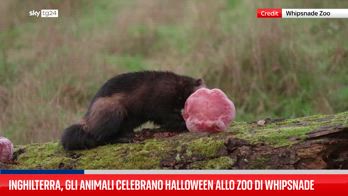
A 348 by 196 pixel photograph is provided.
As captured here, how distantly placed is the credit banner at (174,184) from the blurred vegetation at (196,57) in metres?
1.34

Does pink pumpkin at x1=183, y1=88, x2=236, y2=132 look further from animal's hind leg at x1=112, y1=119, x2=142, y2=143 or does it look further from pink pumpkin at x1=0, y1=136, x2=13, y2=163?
pink pumpkin at x1=0, y1=136, x2=13, y2=163

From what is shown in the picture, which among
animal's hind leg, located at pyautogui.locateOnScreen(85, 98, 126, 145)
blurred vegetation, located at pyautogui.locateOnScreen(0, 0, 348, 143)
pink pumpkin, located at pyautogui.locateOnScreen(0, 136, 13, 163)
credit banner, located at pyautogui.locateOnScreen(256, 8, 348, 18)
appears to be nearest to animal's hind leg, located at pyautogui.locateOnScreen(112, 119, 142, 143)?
animal's hind leg, located at pyautogui.locateOnScreen(85, 98, 126, 145)

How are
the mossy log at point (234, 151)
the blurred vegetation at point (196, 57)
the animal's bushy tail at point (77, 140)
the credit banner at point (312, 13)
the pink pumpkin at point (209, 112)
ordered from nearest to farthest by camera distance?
1. the mossy log at point (234, 151)
2. the pink pumpkin at point (209, 112)
3. the animal's bushy tail at point (77, 140)
4. the credit banner at point (312, 13)
5. the blurred vegetation at point (196, 57)

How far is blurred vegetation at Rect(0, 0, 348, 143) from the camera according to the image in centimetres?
435

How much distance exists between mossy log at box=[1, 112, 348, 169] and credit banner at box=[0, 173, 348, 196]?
1.5 inches

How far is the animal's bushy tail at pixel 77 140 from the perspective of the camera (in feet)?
8.80

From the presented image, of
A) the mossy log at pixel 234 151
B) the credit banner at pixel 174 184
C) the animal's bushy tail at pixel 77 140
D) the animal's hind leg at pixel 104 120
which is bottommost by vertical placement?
the credit banner at pixel 174 184

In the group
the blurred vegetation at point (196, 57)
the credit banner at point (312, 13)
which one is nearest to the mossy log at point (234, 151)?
the credit banner at point (312, 13)

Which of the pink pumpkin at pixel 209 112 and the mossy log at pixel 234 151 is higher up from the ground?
the pink pumpkin at pixel 209 112

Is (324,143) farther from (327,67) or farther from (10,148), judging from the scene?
(327,67)

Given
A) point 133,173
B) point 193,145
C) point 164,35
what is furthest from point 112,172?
point 164,35

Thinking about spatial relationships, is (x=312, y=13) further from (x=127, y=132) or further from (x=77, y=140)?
(x=77, y=140)

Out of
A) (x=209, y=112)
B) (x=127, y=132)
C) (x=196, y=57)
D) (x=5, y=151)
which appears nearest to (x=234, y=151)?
(x=209, y=112)

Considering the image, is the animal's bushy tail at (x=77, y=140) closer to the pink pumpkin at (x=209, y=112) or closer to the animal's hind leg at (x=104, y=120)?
the animal's hind leg at (x=104, y=120)
